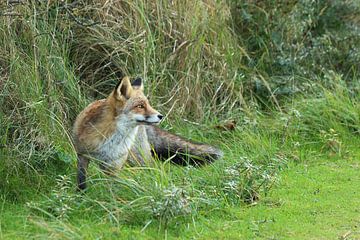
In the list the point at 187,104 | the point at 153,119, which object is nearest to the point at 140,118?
the point at 153,119

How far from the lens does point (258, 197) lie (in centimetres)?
844

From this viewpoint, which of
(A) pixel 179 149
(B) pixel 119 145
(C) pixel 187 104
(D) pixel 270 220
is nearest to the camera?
(D) pixel 270 220

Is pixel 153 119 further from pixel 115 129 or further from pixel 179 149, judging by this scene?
pixel 179 149

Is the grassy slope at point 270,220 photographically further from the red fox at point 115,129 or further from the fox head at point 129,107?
the fox head at point 129,107

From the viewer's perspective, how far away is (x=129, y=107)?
8.60 metres

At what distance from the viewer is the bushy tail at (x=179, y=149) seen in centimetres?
918

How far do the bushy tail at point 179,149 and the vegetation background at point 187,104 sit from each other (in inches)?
10.8

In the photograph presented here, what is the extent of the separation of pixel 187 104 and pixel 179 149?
166 cm

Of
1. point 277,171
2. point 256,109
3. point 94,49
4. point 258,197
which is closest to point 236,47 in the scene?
point 256,109

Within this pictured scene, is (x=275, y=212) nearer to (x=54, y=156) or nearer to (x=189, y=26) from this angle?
(x=54, y=156)

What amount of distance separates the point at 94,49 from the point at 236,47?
239 centimetres

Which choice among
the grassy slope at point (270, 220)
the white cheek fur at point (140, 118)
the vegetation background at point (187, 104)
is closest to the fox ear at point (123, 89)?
the white cheek fur at point (140, 118)

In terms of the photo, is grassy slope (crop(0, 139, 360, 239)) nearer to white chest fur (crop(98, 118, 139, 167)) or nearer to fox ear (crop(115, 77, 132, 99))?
white chest fur (crop(98, 118, 139, 167))

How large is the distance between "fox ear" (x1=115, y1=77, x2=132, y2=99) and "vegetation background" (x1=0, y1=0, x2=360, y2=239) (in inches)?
30.8
